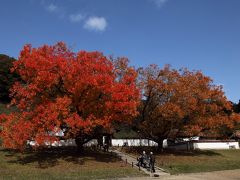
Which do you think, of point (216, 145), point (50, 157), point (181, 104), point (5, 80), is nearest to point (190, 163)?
point (181, 104)

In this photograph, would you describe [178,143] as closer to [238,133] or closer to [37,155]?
[238,133]

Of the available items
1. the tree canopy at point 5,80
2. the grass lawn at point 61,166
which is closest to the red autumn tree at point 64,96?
the grass lawn at point 61,166

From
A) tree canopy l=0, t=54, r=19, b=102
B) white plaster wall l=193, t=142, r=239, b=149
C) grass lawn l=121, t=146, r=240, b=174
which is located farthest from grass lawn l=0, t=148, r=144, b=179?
tree canopy l=0, t=54, r=19, b=102

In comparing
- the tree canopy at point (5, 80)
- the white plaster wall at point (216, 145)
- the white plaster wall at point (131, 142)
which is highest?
the tree canopy at point (5, 80)

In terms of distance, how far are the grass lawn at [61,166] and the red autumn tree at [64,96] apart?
7.44ft

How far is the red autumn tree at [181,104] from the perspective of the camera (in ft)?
131

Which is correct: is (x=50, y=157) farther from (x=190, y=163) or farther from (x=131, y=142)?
(x=131, y=142)

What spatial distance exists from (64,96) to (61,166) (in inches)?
255

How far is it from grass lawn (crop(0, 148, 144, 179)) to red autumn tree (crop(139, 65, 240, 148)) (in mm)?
7481

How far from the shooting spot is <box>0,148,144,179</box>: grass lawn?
92.0ft

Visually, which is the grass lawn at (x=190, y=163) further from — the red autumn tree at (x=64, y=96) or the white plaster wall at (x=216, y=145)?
the white plaster wall at (x=216, y=145)

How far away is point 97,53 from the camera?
3534cm

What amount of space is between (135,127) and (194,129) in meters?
7.41

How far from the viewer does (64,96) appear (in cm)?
3350
